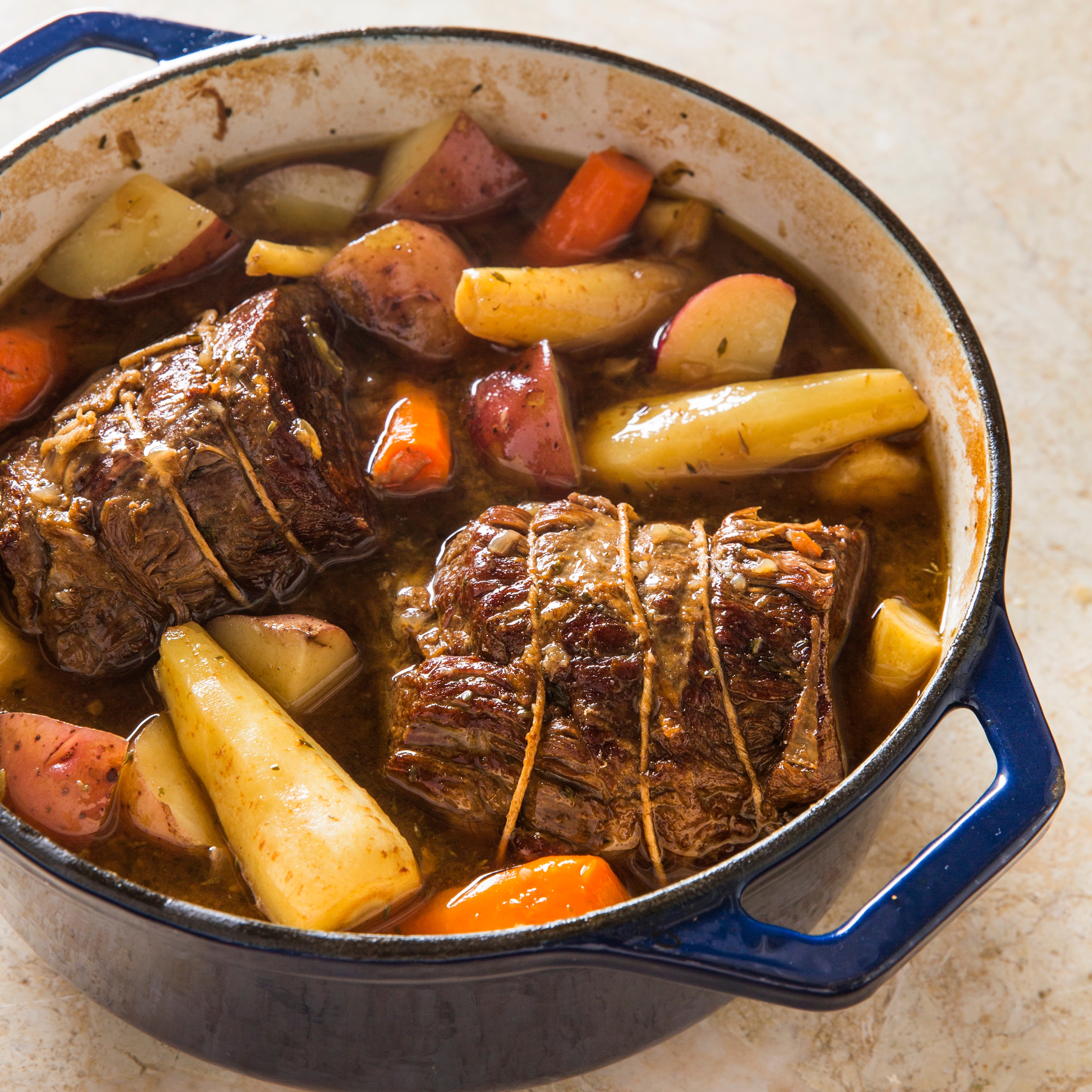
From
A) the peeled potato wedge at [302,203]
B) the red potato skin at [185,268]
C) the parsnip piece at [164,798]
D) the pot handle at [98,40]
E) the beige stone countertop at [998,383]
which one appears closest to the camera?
the parsnip piece at [164,798]

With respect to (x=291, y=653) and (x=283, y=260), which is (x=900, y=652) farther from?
(x=283, y=260)

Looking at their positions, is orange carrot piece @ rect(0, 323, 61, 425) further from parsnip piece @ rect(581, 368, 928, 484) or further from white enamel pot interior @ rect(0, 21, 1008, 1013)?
parsnip piece @ rect(581, 368, 928, 484)

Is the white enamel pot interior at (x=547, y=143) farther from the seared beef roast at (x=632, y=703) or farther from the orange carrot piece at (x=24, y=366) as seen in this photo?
the seared beef roast at (x=632, y=703)

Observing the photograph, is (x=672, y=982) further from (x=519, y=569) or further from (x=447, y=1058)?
(x=519, y=569)

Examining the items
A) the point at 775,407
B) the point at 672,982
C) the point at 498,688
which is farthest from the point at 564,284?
the point at 672,982

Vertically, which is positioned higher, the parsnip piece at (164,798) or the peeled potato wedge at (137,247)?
the peeled potato wedge at (137,247)

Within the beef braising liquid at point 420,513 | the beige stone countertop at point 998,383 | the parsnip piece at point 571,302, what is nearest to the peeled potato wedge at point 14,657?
the beef braising liquid at point 420,513

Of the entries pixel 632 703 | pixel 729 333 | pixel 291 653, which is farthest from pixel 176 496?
pixel 729 333
